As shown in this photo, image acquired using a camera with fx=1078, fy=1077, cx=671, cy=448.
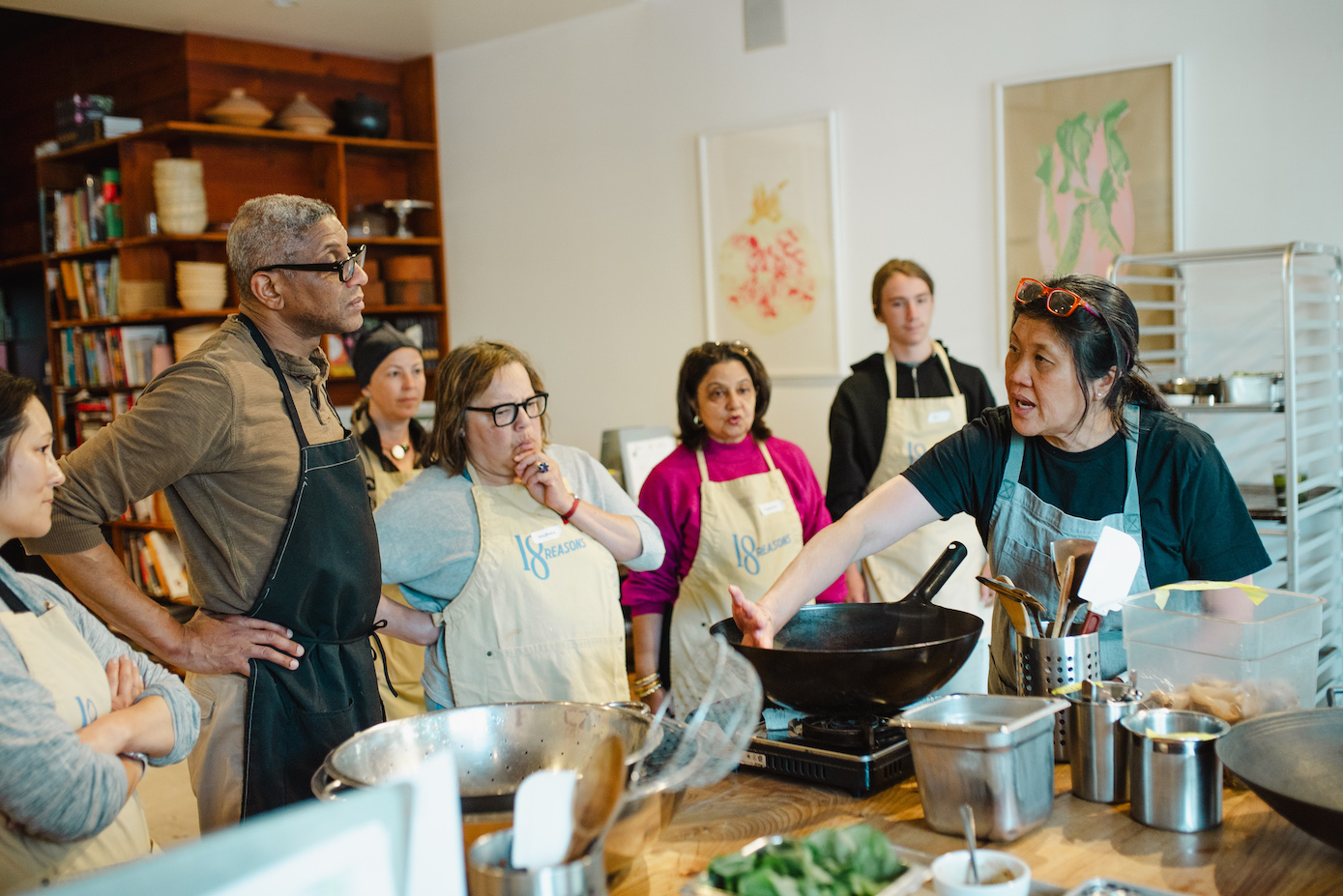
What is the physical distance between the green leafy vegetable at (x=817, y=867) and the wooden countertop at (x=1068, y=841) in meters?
0.14

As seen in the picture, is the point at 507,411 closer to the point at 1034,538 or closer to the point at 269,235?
the point at 269,235

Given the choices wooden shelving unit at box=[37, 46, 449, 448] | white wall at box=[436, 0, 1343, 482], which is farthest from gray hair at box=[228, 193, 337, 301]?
wooden shelving unit at box=[37, 46, 449, 448]

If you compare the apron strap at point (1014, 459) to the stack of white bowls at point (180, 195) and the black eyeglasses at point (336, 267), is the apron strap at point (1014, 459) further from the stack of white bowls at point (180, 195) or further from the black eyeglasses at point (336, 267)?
the stack of white bowls at point (180, 195)

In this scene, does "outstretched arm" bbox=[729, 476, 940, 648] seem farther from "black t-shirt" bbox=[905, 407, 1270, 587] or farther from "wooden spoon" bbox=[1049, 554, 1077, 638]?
"wooden spoon" bbox=[1049, 554, 1077, 638]

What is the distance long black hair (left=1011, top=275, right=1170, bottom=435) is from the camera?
71.1 inches

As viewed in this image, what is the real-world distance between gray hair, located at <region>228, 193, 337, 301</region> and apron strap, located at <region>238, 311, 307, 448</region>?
0.30ft

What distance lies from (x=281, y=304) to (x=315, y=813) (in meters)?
1.44

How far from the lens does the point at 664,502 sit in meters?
2.78

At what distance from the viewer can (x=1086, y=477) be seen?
186 centimetres

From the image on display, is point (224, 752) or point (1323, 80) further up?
point (1323, 80)

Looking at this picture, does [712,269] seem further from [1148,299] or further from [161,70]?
[161,70]

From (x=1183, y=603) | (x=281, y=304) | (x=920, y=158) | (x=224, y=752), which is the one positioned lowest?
(x=224, y=752)

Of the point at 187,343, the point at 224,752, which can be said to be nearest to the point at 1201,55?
the point at 224,752

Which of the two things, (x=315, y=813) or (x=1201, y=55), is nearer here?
(x=315, y=813)
